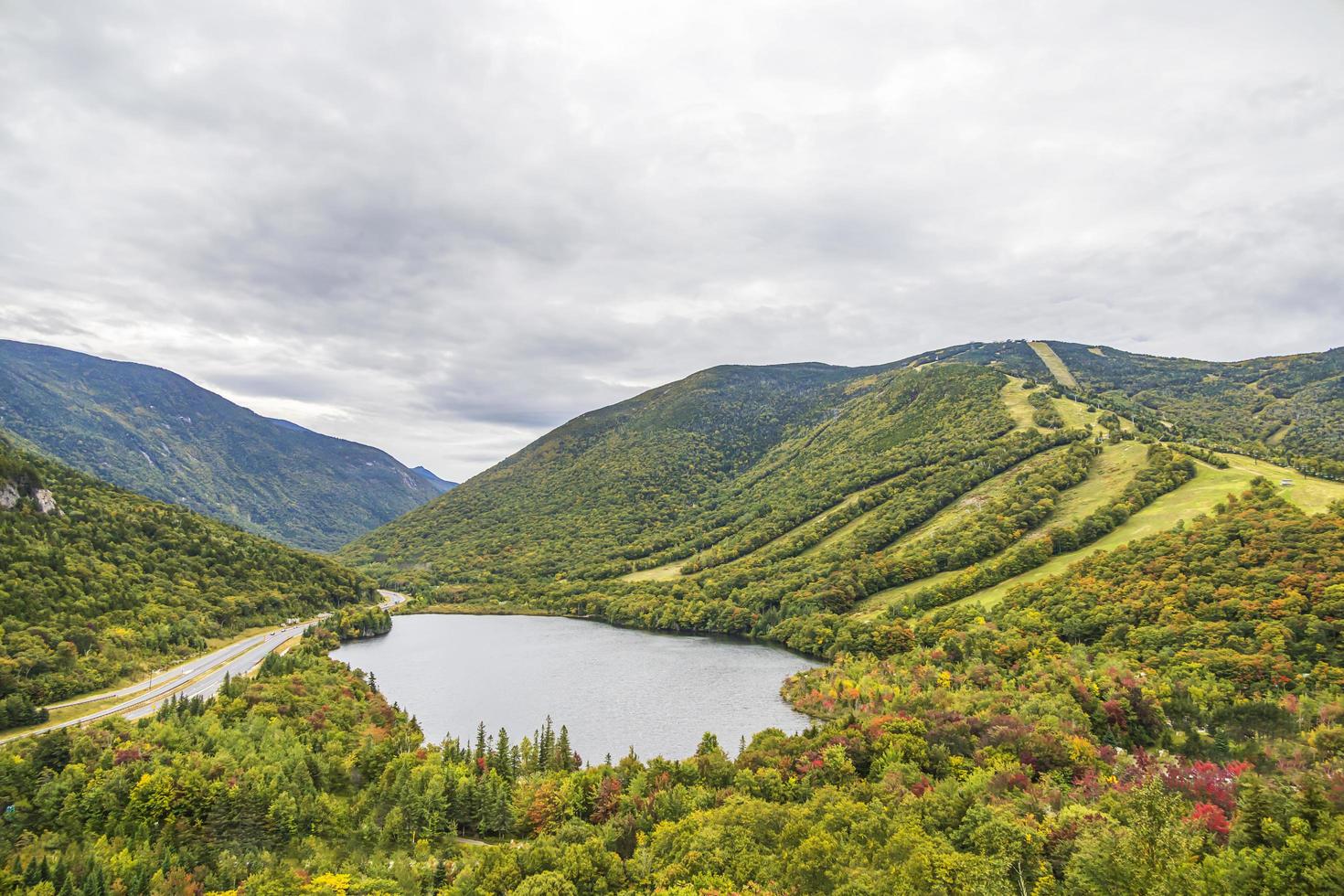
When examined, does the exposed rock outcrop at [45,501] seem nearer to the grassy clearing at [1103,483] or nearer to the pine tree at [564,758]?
the pine tree at [564,758]

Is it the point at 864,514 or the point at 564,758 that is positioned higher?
the point at 864,514

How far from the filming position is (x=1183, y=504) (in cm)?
11306

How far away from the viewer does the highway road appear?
7088cm

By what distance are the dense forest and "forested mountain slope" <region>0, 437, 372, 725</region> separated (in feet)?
72.3

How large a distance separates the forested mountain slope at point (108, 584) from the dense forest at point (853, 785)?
22035 millimetres

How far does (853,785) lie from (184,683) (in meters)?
83.9

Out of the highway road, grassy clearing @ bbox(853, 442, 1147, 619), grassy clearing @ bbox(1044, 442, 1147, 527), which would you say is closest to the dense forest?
the highway road

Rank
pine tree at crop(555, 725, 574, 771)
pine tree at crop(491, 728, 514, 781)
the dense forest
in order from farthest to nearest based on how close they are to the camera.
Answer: pine tree at crop(555, 725, 574, 771)
pine tree at crop(491, 728, 514, 781)
the dense forest

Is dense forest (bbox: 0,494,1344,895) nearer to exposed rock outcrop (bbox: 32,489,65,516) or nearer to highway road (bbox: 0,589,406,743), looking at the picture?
highway road (bbox: 0,589,406,743)

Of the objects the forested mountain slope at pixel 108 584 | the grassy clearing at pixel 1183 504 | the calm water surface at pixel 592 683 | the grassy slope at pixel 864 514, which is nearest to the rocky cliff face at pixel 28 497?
the forested mountain slope at pixel 108 584

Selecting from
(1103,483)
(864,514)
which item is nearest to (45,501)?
(864,514)

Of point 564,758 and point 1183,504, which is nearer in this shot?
point 564,758

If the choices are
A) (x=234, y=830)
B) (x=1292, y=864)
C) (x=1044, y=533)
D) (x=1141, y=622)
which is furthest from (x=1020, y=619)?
(x=234, y=830)

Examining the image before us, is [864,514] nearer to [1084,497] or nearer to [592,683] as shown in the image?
[1084,497]
